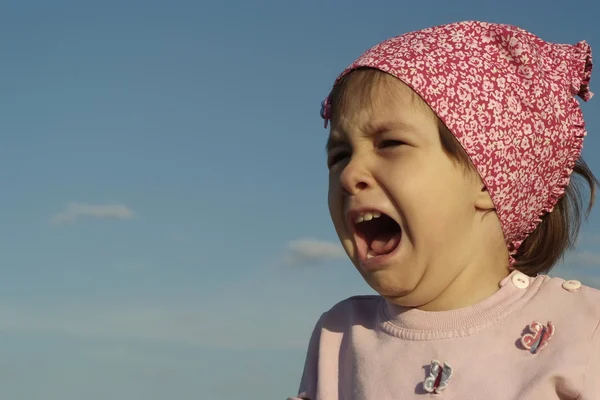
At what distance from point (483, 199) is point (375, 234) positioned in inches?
18.9

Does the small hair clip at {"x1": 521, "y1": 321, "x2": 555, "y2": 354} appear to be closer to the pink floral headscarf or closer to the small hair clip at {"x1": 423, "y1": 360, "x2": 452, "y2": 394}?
the small hair clip at {"x1": 423, "y1": 360, "x2": 452, "y2": 394}

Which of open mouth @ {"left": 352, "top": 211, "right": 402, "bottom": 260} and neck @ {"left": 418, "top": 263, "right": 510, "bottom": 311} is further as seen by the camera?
neck @ {"left": 418, "top": 263, "right": 510, "bottom": 311}

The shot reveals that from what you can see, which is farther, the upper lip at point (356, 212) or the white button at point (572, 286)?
the white button at point (572, 286)

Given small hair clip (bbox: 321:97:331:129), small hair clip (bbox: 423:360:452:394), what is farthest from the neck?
small hair clip (bbox: 321:97:331:129)

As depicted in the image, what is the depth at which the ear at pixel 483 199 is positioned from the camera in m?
4.21

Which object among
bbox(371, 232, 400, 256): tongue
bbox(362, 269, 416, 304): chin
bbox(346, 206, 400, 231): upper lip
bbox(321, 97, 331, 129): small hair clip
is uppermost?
bbox(321, 97, 331, 129): small hair clip

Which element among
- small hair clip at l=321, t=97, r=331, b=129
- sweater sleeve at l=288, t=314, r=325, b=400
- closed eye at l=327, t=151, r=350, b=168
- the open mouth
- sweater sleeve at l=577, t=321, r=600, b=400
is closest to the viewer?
sweater sleeve at l=577, t=321, r=600, b=400

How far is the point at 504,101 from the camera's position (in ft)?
13.8

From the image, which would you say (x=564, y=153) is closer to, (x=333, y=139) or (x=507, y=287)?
(x=507, y=287)

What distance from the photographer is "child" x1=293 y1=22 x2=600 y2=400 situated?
405 centimetres

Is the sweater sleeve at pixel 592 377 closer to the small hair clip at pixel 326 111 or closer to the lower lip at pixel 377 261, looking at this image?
the lower lip at pixel 377 261

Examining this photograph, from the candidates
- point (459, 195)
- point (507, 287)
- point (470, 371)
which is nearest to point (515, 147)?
point (459, 195)

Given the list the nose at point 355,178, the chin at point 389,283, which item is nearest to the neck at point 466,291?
the chin at point 389,283

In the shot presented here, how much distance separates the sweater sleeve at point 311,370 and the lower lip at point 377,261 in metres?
0.78
